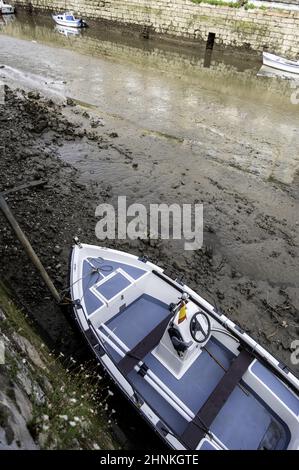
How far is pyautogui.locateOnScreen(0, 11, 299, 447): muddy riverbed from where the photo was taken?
8.34 metres

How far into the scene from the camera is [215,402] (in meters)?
5.18

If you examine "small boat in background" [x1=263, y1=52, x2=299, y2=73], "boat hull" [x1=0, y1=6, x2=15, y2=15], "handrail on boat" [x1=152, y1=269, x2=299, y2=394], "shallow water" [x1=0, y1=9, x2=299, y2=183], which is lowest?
"handrail on boat" [x1=152, y1=269, x2=299, y2=394]

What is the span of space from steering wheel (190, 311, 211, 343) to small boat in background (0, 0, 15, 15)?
174 ft

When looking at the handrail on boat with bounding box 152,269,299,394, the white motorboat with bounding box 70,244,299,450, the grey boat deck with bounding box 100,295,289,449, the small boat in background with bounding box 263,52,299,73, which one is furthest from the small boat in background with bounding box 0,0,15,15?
the grey boat deck with bounding box 100,295,289,449

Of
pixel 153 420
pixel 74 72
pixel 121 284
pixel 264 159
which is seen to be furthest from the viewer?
pixel 74 72

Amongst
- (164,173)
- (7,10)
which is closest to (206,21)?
(164,173)

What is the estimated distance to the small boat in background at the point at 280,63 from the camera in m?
26.4

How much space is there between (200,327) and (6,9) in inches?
2134

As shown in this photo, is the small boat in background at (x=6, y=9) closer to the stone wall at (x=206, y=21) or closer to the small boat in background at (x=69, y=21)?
the small boat in background at (x=69, y=21)

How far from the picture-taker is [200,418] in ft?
16.3

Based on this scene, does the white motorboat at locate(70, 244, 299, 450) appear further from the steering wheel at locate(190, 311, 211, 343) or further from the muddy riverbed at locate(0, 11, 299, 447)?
the muddy riverbed at locate(0, 11, 299, 447)

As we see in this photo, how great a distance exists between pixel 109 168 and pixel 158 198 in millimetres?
2795

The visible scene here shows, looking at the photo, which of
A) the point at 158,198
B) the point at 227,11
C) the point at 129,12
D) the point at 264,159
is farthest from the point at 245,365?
the point at 129,12

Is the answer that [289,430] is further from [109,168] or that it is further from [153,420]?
[109,168]
